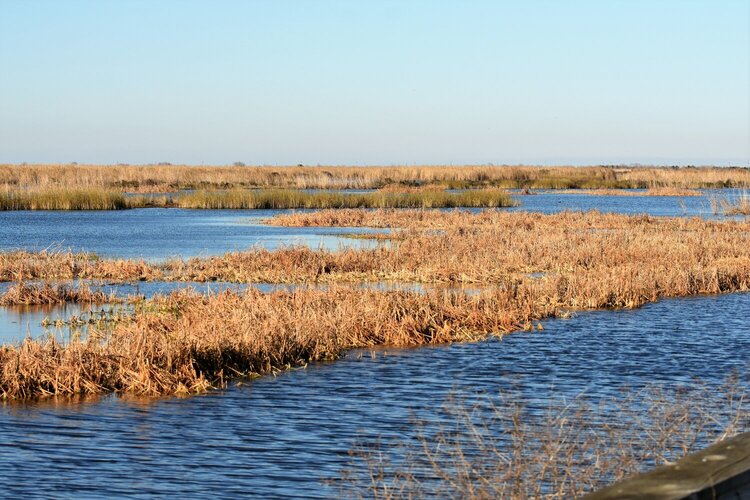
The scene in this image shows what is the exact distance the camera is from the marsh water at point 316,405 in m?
8.52

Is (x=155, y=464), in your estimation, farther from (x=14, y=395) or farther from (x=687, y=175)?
(x=687, y=175)

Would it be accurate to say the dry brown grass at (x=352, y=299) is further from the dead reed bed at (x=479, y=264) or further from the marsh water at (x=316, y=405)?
the marsh water at (x=316, y=405)

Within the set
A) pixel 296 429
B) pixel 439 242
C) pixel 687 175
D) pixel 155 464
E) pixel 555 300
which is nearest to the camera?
pixel 155 464

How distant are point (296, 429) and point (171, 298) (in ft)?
22.6

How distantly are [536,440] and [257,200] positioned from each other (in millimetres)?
51527

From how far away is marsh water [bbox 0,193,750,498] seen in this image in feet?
27.9

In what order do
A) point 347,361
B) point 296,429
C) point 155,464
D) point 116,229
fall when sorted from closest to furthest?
point 155,464 < point 296,429 < point 347,361 < point 116,229

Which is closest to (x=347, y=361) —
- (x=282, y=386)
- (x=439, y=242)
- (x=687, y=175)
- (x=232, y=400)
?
(x=282, y=386)

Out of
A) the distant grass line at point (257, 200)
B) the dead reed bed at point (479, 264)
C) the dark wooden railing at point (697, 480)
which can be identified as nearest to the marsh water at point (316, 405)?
the dead reed bed at point (479, 264)

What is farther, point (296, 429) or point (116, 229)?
point (116, 229)

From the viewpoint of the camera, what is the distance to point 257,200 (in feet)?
196

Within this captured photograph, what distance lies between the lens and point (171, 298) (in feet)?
53.9

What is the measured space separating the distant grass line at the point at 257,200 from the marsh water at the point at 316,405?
37.1m

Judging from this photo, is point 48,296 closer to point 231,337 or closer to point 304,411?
point 231,337
